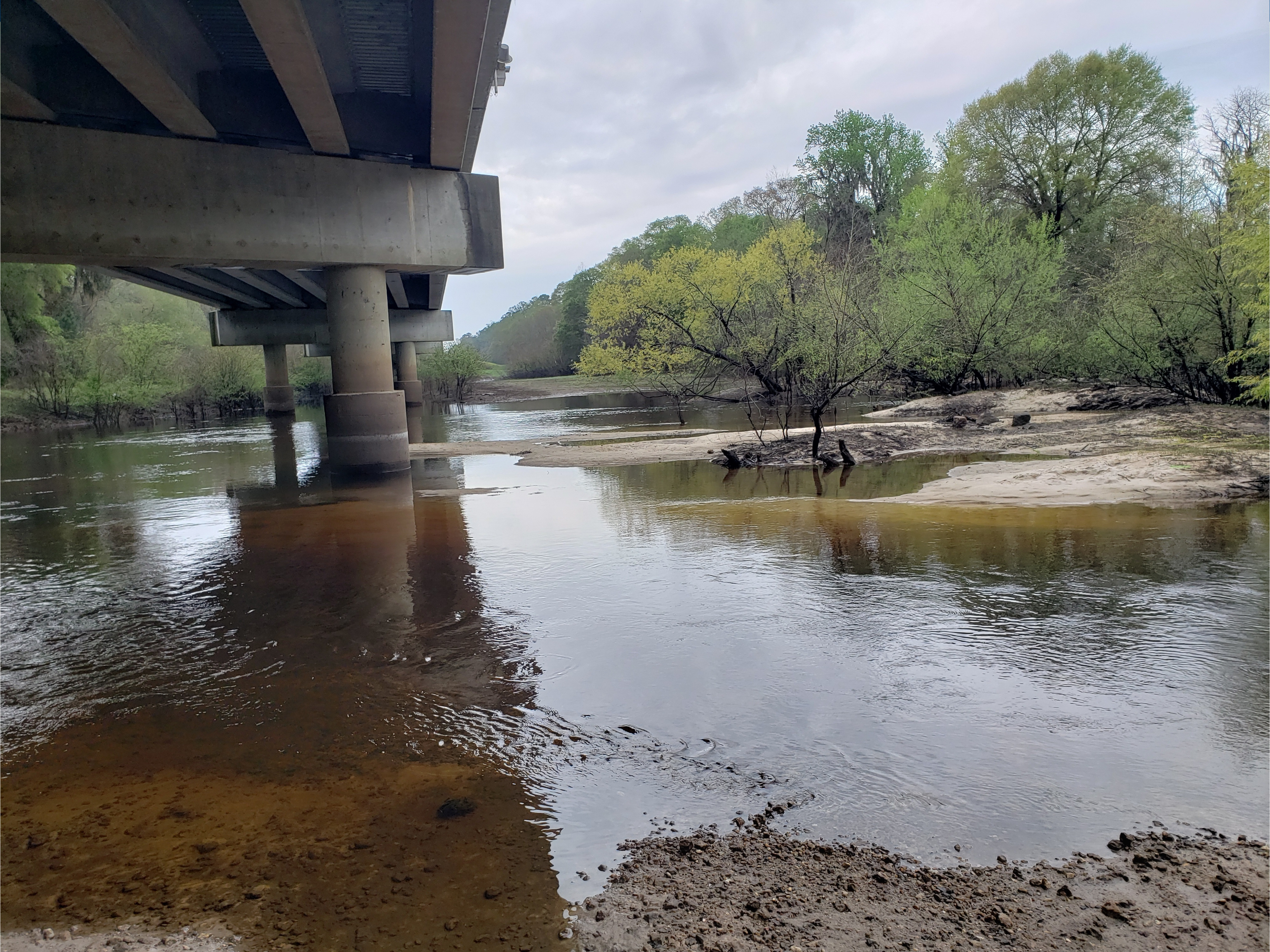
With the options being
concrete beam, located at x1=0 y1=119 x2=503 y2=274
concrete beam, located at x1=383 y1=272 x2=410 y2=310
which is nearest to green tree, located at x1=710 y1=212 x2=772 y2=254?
concrete beam, located at x1=383 y1=272 x2=410 y2=310

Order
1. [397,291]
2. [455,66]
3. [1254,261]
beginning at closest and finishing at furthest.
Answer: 1. [455,66]
2. [1254,261]
3. [397,291]

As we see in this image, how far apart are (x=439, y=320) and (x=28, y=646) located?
1726 inches

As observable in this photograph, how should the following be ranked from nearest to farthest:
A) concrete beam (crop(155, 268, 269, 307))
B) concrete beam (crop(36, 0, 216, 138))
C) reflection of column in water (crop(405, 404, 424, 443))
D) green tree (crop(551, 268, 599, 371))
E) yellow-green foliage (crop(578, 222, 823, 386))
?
concrete beam (crop(36, 0, 216, 138)) → yellow-green foliage (crop(578, 222, 823, 386)) → concrete beam (crop(155, 268, 269, 307)) → reflection of column in water (crop(405, 404, 424, 443)) → green tree (crop(551, 268, 599, 371))

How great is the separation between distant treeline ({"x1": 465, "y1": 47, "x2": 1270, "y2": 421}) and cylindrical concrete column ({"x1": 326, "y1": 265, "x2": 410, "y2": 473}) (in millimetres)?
9912

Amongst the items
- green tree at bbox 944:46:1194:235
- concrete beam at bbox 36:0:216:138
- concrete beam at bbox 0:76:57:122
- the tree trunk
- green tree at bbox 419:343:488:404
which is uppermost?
green tree at bbox 944:46:1194:235

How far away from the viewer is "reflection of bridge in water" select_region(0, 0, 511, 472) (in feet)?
41.0

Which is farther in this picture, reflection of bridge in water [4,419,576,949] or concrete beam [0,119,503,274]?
concrete beam [0,119,503,274]

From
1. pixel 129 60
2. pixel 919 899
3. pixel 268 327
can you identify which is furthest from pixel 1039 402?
pixel 268 327

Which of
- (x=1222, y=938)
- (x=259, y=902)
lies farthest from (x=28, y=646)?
(x=1222, y=938)

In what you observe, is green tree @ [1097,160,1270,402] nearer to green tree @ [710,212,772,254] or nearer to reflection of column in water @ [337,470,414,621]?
reflection of column in water @ [337,470,414,621]

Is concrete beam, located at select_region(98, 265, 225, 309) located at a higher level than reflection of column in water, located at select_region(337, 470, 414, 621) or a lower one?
higher

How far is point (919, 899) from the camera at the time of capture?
3477mm

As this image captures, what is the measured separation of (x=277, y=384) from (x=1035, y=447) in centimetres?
4561

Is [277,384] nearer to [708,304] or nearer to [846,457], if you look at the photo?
[708,304]
